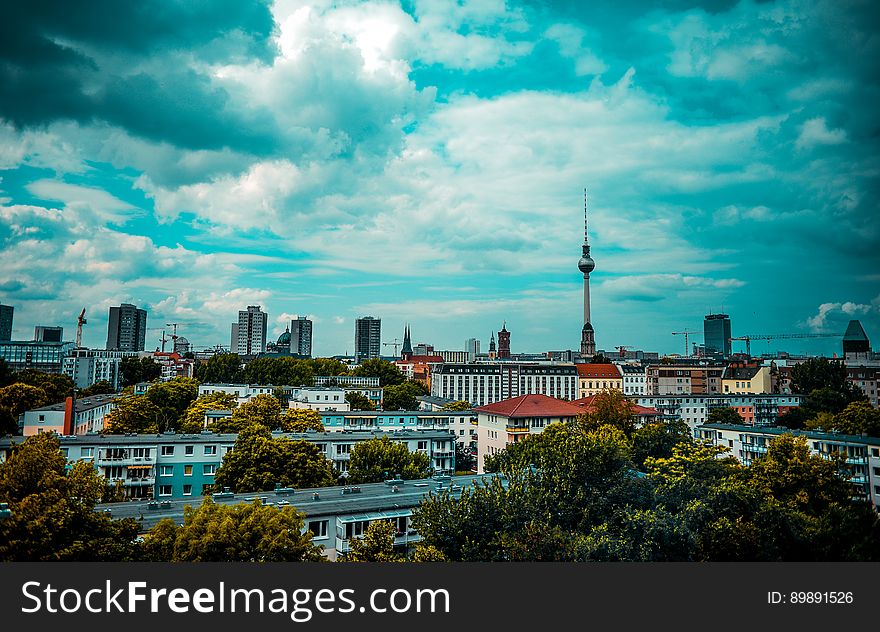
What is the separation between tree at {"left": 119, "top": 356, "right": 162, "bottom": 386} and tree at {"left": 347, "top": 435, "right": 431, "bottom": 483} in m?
39.4

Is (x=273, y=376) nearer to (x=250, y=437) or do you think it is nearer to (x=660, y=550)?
(x=250, y=437)

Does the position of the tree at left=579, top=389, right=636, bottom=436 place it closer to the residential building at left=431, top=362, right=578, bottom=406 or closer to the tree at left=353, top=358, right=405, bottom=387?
the tree at left=353, top=358, right=405, bottom=387

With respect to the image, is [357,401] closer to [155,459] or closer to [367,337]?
[155,459]

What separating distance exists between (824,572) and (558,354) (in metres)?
133

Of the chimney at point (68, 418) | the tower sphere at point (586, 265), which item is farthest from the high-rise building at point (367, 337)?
the chimney at point (68, 418)

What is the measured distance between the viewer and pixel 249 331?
118 m

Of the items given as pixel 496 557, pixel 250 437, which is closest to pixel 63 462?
pixel 496 557

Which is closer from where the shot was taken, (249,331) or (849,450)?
(849,450)

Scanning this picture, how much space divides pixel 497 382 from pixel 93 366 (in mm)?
35000

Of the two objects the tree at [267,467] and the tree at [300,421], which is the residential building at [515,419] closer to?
the tree at [300,421]

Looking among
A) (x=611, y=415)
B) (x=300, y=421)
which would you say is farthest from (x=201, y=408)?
(x=611, y=415)

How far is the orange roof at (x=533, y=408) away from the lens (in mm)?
25859

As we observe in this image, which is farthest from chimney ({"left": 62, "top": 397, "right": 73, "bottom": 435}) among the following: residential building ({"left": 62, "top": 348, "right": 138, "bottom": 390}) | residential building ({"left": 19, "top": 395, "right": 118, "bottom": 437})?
residential building ({"left": 62, "top": 348, "right": 138, "bottom": 390})

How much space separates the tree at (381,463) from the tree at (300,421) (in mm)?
6402
